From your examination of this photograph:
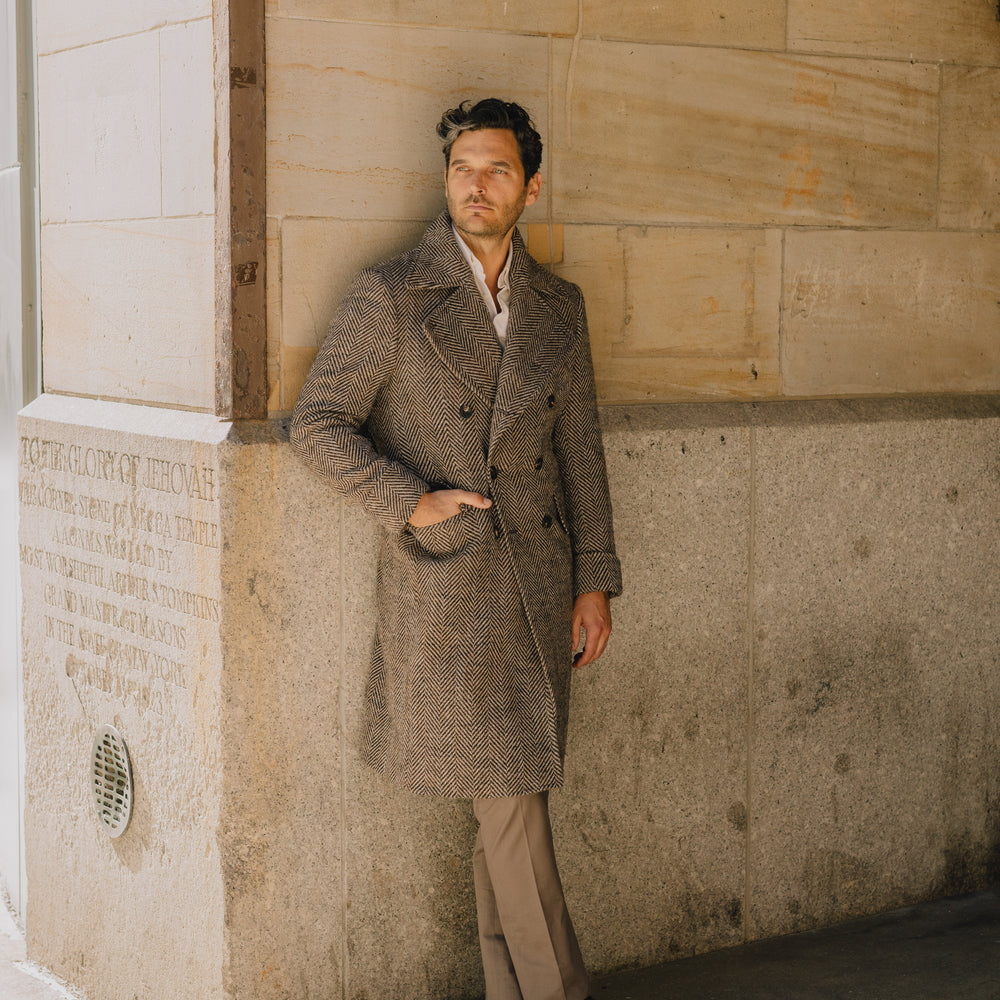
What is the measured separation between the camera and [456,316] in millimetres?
4012

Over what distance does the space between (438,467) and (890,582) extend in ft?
6.17

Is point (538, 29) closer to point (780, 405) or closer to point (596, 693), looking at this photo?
point (780, 405)

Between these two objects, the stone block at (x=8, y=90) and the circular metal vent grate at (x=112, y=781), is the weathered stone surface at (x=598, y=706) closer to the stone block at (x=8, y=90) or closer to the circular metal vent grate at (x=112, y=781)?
the circular metal vent grate at (x=112, y=781)

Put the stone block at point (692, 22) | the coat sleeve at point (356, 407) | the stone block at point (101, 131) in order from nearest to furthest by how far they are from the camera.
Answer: the coat sleeve at point (356, 407) < the stone block at point (101, 131) < the stone block at point (692, 22)

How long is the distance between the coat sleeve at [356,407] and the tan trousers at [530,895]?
0.84 metres

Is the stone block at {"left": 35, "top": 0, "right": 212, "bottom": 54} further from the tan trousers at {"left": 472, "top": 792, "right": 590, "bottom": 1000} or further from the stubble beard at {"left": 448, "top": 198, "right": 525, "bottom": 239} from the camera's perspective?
the tan trousers at {"left": 472, "top": 792, "right": 590, "bottom": 1000}

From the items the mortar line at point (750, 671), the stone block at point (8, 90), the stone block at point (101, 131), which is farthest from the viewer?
the stone block at point (8, 90)

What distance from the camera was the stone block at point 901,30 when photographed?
4840 millimetres

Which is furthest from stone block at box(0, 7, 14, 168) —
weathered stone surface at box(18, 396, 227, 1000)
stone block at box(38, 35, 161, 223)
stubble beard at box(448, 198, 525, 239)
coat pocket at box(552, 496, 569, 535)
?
coat pocket at box(552, 496, 569, 535)

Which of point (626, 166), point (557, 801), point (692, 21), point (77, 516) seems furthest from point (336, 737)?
point (692, 21)

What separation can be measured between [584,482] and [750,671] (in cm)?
102

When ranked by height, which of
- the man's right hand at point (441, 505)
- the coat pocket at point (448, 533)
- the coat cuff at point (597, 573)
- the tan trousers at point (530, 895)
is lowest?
the tan trousers at point (530, 895)

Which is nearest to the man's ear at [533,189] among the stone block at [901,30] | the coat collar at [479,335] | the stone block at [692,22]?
the coat collar at [479,335]

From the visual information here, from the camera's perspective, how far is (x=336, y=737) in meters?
4.23
